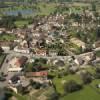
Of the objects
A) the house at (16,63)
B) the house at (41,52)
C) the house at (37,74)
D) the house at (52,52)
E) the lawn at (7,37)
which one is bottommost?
the lawn at (7,37)

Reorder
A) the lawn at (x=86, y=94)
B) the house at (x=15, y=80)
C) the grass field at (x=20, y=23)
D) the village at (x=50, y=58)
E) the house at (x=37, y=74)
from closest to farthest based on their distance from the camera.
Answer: the lawn at (x=86, y=94)
the village at (x=50, y=58)
the house at (x=15, y=80)
the house at (x=37, y=74)
the grass field at (x=20, y=23)

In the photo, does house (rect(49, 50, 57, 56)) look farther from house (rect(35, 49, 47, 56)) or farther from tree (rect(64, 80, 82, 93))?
tree (rect(64, 80, 82, 93))

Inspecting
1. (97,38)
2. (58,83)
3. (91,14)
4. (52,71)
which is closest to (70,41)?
(97,38)

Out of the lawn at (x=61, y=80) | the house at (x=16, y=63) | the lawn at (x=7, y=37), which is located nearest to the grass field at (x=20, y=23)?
the lawn at (x=7, y=37)

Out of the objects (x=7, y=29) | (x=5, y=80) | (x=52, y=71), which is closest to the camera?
(x=5, y=80)

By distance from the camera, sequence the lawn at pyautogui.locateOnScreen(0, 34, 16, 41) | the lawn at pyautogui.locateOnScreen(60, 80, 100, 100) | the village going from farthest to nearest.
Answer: the lawn at pyautogui.locateOnScreen(0, 34, 16, 41), the village, the lawn at pyautogui.locateOnScreen(60, 80, 100, 100)

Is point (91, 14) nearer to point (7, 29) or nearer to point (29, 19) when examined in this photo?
point (29, 19)

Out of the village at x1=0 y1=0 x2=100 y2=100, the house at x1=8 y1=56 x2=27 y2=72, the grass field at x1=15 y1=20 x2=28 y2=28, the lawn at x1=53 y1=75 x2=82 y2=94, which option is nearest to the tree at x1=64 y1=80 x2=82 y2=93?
the village at x1=0 y1=0 x2=100 y2=100

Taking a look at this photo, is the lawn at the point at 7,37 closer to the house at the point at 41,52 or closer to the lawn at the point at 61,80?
the house at the point at 41,52

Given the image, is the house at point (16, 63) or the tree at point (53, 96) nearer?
the tree at point (53, 96)
